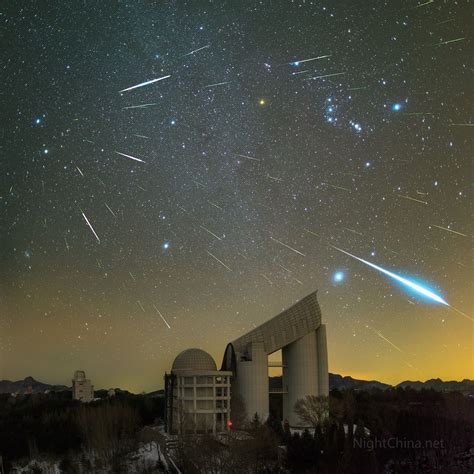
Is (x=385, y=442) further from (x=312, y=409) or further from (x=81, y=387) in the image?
(x=81, y=387)

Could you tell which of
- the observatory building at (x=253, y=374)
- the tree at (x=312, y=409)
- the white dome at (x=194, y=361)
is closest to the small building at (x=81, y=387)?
the observatory building at (x=253, y=374)

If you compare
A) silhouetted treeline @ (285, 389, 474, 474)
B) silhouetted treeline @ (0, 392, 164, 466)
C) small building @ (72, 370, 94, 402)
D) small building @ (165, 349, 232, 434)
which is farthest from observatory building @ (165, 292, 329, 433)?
small building @ (72, 370, 94, 402)

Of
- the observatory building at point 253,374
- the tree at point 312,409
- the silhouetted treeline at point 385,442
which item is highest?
the observatory building at point 253,374

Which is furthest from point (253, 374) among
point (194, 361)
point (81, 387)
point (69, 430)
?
point (81, 387)

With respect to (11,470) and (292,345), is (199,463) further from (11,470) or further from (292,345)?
(292,345)

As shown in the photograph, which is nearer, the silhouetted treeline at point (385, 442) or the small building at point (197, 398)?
the silhouetted treeline at point (385, 442)

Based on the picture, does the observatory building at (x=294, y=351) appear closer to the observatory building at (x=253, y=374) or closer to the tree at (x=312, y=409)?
the observatory building at (x=253, y=374)

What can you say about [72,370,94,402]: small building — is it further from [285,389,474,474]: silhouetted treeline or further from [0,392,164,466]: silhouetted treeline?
[285,389,474,474]: silhouetted treeline

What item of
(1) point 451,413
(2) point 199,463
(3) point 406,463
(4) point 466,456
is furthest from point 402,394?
(2) point 199,463
